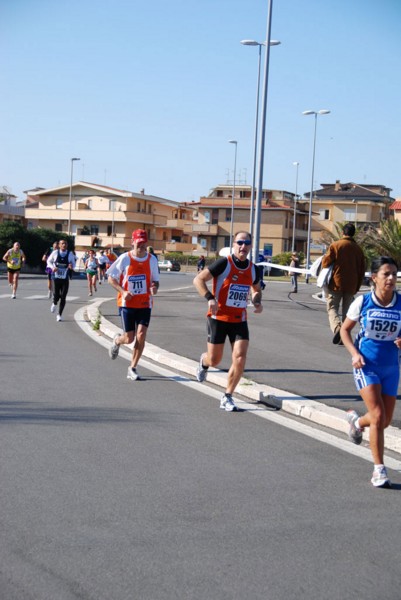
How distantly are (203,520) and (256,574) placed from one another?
3.13 ft

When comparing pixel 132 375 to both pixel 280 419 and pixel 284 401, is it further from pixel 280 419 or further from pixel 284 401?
pixel 280 419

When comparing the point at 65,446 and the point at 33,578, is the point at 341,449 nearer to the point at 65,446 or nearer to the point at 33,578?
the point at 65,446

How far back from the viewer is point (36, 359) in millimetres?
13094

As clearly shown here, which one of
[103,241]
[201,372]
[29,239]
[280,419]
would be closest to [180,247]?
[103,241]

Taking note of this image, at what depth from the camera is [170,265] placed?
308 ft

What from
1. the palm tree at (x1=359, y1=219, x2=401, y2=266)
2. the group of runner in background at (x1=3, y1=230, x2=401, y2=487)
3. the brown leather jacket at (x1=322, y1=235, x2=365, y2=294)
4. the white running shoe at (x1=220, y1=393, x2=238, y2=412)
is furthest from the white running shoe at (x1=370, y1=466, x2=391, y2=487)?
the palm tree at (x1=359, y1=219, x2=401, y2=266)

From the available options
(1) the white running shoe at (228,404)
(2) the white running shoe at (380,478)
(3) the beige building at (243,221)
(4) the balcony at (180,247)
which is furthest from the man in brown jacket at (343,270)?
(4) the balcony at (180,247)

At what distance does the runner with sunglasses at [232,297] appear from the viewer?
9.34m

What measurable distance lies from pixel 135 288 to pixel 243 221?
9684 cm

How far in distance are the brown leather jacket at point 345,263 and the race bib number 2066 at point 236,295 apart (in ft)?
17.3

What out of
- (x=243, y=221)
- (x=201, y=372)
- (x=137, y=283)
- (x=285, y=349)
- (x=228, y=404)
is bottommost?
(x=285, y=349)

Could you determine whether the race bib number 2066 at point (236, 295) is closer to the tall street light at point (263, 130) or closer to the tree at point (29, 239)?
the tall street light at point (263, 130)

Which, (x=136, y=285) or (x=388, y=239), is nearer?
(x=136, y=285)

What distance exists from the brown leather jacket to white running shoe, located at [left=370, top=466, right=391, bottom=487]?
8.37 m
